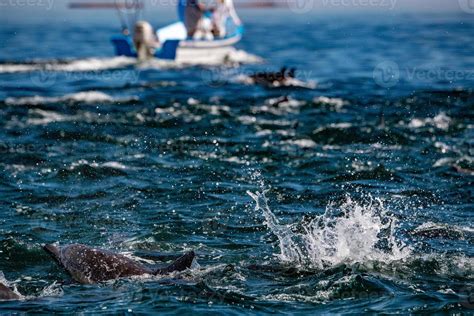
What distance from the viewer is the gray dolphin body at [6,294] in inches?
361

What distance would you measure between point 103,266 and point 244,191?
18.0 feet

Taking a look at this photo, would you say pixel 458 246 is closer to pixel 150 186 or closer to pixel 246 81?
pixel 150 186

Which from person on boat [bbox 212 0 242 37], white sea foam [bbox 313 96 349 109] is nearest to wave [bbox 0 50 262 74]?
person on boat [bbox 212 0 242 37]

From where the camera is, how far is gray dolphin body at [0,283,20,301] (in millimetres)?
9172

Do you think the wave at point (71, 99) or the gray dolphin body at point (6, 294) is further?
the wave at point (71, 99)

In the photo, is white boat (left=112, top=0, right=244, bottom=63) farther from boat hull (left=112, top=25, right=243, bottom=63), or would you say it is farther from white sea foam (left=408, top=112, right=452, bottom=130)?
white sea foam (left=408, top=112, right=452, bottom=130)

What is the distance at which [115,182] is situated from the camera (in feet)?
50.8

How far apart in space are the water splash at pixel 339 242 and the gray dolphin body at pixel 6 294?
3.24 meters

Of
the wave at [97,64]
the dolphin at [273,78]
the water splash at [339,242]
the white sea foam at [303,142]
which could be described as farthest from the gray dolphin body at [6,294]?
the wave at [97,64]

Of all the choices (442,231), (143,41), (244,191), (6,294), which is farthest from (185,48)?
(6,294)

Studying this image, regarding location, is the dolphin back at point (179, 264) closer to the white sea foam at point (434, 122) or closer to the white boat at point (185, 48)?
the white sea foam at point (434, 122)

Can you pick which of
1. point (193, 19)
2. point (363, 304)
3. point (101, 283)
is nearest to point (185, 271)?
point (101, 283)

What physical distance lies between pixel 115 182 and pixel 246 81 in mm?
14234

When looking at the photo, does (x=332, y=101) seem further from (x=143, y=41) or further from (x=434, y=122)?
(x=143, y=41)
